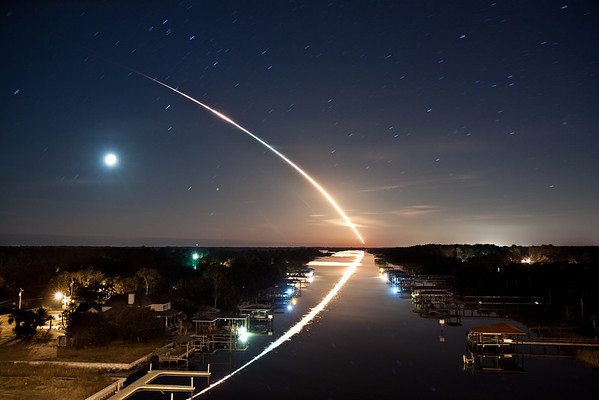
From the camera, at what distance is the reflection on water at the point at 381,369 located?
1009 inches

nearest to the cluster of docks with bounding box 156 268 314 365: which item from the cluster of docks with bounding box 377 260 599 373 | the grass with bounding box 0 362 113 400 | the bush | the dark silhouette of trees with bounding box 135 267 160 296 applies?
the bush

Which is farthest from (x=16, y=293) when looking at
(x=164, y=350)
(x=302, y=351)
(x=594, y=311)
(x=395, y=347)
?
(x=594, y=311)

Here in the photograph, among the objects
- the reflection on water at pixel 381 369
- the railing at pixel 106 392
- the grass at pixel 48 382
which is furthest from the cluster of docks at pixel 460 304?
the grass at pixel 48 382

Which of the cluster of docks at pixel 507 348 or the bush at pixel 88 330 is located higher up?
the bush at pixel 88 330

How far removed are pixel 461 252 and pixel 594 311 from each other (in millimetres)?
117396

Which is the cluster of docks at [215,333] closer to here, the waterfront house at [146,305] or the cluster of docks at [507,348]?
the waterfront house at [146,305]

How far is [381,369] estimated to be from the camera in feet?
98.7

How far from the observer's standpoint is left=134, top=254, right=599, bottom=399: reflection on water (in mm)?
25641

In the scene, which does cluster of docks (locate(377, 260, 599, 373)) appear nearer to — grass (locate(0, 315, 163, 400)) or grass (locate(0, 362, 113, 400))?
grass (locate(0, 315, 163, 400))

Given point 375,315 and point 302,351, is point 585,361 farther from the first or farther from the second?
point 375,315

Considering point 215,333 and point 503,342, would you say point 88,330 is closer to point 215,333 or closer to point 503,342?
point 215,333

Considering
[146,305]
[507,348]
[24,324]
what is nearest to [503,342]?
[507,348]

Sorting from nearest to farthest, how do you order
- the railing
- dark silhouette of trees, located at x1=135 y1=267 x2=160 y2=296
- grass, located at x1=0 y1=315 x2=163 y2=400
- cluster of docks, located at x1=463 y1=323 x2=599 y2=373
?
1. the railing
2. grass, located at x1=0 y1=315 x2=163 y2=400
3. cluster of docks, located at x1=463 y1=323 x2=599 y2=373
4. dark silhouette of trees, located at x1=135 y1=267 x2=160 y2=296

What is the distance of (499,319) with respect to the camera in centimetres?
4825
